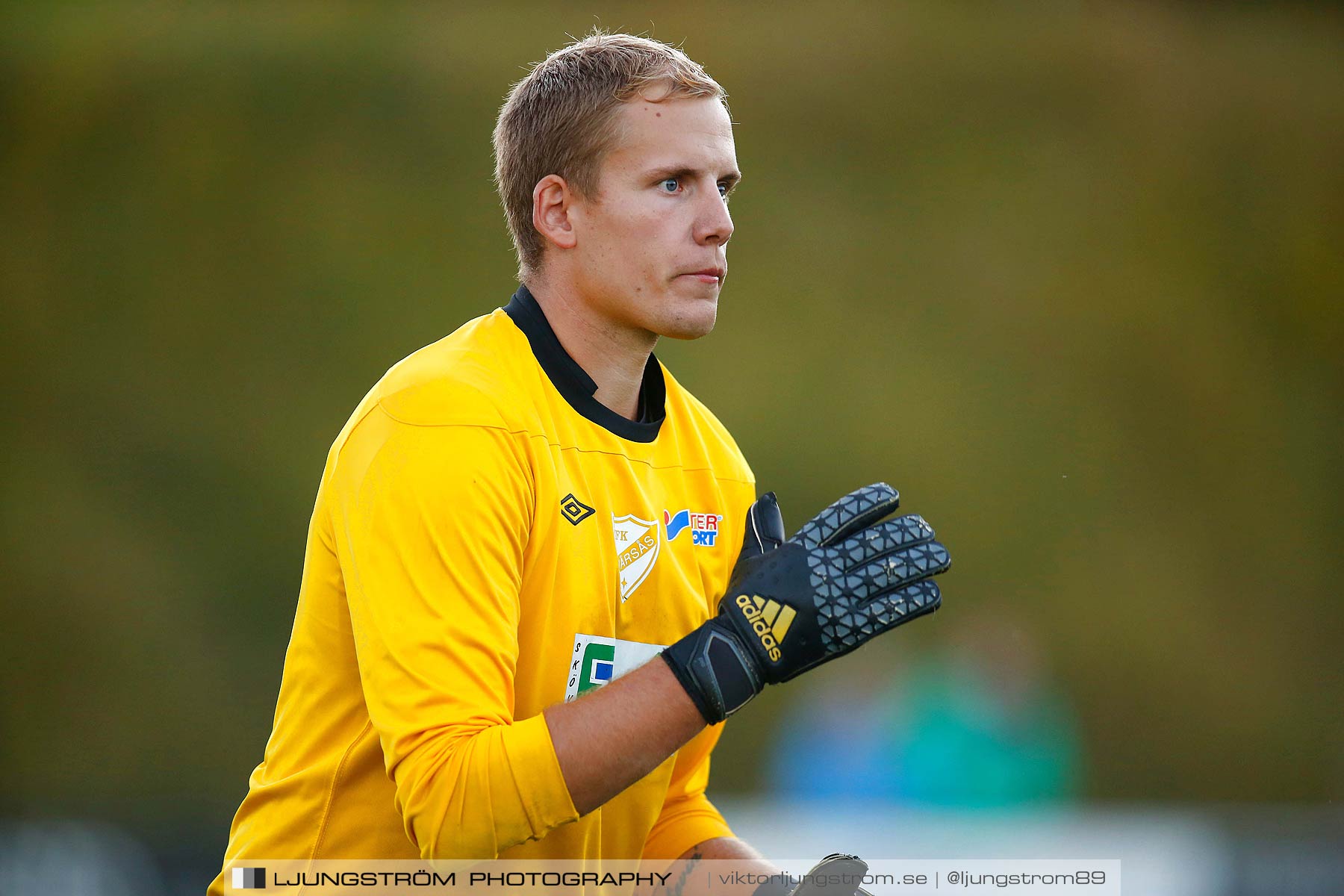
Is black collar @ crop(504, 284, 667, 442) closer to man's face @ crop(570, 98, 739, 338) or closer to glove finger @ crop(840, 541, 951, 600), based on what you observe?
man's face @ crop(570, 98, 739, 338)

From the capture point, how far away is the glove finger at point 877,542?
5.42ft

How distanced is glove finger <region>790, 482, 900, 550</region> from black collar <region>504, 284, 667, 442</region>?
0.41 meters

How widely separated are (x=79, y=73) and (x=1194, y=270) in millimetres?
5444

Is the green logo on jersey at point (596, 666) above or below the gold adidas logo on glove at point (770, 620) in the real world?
below

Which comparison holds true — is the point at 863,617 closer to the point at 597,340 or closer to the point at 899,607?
the point at 899,607

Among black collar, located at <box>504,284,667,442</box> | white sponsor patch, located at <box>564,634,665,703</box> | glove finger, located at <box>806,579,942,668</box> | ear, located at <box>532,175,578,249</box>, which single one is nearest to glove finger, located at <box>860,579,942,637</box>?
glove finger, located at <box>806,579,942,668</box>

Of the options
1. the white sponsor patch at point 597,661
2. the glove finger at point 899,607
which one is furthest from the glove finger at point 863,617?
the white sponsor patch at point 597,661

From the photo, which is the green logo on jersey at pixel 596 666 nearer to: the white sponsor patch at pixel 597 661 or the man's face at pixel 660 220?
the white sponsor patch at pixel 597 661

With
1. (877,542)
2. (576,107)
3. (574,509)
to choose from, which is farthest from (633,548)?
(576,107)

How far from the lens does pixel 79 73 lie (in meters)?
5.49

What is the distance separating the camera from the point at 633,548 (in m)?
1.89

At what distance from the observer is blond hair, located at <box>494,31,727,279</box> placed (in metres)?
1.96

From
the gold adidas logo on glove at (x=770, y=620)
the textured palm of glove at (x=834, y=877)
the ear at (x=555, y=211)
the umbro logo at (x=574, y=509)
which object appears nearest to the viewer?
the gold adidas logo on glove at (x=770, y=620)

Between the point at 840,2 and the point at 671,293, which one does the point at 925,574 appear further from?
the point at 840,2
